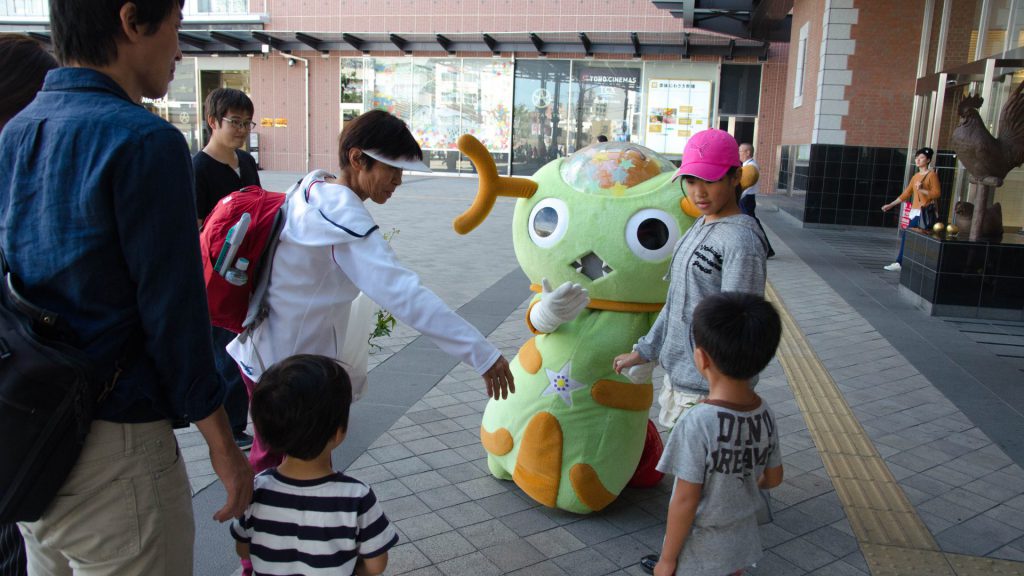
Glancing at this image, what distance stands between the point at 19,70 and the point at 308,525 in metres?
1.41

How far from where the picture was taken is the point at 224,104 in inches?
162

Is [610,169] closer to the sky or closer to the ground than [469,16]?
closer to the ground

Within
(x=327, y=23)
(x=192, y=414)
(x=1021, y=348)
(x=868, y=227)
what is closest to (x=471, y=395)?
(x=192, y=414)

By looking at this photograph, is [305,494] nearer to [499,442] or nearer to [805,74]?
[499,442]

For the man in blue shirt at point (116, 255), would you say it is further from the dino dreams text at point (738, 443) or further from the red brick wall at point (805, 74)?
the red brick wall at point (805, 74)

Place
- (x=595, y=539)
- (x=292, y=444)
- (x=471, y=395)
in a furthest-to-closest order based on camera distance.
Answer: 1. (x=471, y=395)
2. (x=595, y=539)
3. (x=292, y=444)

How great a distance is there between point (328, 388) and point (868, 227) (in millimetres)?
14877

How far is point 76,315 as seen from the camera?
1.48 meters

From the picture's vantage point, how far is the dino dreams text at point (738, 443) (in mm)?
2193

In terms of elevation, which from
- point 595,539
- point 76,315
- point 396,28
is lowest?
point 595,539

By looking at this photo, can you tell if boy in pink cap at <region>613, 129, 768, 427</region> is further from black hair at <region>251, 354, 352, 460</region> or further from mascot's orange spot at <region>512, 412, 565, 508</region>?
black hair at <region>251, 354, 352, 460</region>

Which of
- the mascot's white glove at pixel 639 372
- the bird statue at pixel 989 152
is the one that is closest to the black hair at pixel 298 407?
the mascot's white glove at pixel 639 372

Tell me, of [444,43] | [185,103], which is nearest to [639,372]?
[444,43]

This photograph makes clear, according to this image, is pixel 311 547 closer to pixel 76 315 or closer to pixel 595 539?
pixel 76 315
